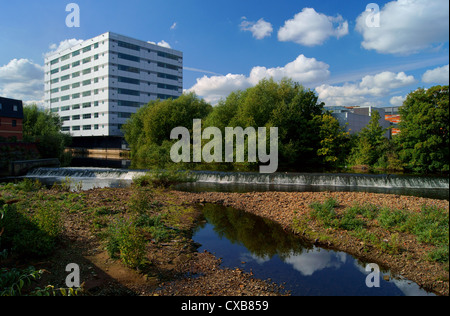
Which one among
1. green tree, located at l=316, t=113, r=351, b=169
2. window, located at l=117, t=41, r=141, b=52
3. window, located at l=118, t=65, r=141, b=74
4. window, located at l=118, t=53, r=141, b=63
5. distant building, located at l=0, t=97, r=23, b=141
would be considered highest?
window, located at l=117, t=41, r=141, b=52

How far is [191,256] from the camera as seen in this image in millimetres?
8281

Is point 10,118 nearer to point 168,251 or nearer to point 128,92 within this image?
point 128,92

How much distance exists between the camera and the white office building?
6600cm

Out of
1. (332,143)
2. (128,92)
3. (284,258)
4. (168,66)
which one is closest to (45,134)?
(128,92)

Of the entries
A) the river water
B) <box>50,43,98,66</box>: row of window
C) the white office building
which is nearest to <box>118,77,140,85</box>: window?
the white office building

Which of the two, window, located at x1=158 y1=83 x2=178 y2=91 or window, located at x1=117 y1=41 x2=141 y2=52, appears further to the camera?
window, located at x1=158 y1=83 x2=178 y2=91

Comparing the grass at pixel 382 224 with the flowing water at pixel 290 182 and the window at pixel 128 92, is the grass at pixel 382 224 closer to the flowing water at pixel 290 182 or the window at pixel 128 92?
the flowing water at pixel 290 182

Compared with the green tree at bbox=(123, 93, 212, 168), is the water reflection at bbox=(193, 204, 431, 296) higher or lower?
lower

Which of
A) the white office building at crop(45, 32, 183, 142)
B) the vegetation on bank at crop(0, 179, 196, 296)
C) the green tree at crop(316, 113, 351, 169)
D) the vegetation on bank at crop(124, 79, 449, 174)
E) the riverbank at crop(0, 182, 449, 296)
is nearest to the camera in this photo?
the vegetation on bank at crop(0, 179, 196, 296)

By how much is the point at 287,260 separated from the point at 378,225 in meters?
3.86

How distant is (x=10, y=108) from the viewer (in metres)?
42.6

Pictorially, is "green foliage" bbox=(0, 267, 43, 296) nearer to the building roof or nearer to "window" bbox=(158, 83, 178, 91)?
the building roof

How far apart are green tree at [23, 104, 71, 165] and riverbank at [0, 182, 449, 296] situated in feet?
92.2

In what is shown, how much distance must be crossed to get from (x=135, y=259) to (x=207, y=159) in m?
31.1
